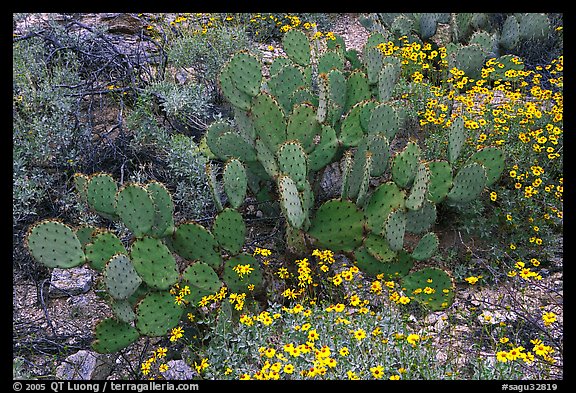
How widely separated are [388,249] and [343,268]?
0.52 m

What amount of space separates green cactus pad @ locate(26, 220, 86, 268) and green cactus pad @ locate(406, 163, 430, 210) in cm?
198

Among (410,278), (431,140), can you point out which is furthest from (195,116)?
(410,278)

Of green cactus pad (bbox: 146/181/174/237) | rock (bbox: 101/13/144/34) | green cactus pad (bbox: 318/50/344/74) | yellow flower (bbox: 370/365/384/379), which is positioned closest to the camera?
yellow flower (bbox: 370/365/384/379)

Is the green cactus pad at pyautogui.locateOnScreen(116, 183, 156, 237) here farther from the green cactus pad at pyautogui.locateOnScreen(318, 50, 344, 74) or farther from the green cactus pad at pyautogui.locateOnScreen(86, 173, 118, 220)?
the green cactus pad at pyautogui.locateOnScreen(318, 50, 344, 74)

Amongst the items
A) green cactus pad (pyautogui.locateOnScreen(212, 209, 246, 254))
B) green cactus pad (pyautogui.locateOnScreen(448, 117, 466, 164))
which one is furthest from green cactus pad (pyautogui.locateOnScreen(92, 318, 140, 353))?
green cactus pad (pyautogui.locateOnScreen(448, 117, 466, 164))

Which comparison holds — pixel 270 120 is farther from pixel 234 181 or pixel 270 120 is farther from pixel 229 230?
pixel 229 230

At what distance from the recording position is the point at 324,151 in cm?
435

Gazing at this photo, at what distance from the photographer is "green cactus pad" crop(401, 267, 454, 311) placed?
3.75 metres

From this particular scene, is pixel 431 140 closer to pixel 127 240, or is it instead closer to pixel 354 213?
pixel 354 213

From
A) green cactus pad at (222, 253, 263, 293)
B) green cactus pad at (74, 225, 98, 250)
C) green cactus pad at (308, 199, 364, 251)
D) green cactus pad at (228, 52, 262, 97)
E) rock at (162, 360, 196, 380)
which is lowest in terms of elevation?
rock at (162, 360, 196, 380)

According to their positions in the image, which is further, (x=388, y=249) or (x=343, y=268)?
(x=343, y=268)

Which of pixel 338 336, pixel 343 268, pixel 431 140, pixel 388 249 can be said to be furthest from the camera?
pixel 431 140

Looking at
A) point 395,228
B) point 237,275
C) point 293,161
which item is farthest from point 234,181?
point 395,228

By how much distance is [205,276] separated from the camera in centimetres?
367
